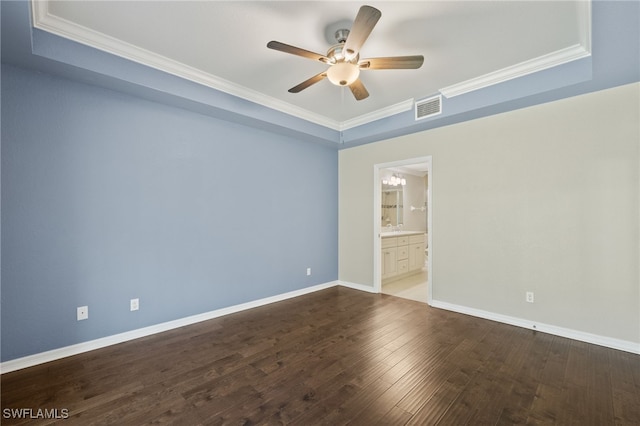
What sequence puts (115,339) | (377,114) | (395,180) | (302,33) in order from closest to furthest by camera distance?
(302,33), (115,339), (377,114), (395,180)

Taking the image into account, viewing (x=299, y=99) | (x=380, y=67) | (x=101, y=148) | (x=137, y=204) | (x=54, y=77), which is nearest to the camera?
(x=380, y=67)

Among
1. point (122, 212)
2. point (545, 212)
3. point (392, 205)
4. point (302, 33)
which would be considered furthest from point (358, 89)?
point (392, 205)

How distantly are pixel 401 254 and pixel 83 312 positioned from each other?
5005 millimetres

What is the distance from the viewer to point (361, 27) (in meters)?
1.83

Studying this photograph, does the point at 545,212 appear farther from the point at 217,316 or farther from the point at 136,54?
the point at 136,54

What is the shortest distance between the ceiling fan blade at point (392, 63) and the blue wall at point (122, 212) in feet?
7.01

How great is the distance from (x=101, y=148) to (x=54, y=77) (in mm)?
688

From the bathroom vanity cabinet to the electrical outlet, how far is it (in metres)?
4.10

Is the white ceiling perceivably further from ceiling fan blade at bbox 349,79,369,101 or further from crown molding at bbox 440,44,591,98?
ceiling fan blade at bbox 349,79,369,101

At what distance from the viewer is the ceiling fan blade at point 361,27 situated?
1.68 metres

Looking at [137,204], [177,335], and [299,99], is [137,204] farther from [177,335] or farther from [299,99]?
[299,99]

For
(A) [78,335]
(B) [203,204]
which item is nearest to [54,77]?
(B) [203,204]

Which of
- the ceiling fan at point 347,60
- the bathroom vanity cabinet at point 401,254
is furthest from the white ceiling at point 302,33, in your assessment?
the bathroom vanity cabinet at point 401,254

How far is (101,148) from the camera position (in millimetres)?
2717
